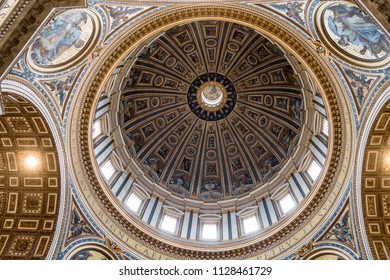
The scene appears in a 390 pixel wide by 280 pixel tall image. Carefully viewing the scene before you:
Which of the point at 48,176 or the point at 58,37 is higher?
the point at 58,37

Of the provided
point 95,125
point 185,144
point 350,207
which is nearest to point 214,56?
point 185,144

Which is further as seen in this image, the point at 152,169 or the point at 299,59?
the point at 152,169

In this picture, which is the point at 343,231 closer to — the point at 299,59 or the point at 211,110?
the point at 299,59

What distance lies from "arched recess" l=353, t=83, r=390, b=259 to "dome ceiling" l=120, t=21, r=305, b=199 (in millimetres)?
9031

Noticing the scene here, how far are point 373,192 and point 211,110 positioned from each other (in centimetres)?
1760

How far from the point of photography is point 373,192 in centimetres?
1591

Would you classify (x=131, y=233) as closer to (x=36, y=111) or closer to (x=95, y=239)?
(x=95, y=239)

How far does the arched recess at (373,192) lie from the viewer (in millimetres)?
15078

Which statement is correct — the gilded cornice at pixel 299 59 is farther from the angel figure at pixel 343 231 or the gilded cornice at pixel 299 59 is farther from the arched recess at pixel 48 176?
the angel figure at pixel 343 231

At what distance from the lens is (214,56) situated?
98.2ft

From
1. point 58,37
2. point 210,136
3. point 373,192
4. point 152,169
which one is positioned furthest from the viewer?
point 210,136

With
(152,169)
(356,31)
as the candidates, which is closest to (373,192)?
(356,31)

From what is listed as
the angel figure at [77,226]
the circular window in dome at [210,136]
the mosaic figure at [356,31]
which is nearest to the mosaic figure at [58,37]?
the circular window in dome at [210,136]

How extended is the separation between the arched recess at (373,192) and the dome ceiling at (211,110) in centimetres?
903
